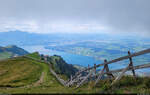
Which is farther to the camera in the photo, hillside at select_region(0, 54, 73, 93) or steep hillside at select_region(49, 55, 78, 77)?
steep hillside at select_region(49, 55, 78, 77)

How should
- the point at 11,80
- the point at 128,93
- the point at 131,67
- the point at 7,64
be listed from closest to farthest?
1. the point at 128,93
2. the point at 131,67
3. the point at 11,80
4. the point at 7,64

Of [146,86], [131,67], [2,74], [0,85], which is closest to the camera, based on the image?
[146,86]

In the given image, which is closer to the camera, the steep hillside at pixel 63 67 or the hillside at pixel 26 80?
the hillside at pixel 26 80

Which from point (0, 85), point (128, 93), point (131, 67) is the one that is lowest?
point (0, 85)

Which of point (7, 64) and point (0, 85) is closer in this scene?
point (0, 85)

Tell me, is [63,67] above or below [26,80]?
below

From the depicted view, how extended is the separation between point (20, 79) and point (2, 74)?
7463mm

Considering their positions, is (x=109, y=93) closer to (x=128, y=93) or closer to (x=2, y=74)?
(x=128, y=93)

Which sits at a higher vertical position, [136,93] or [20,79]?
[136,93]

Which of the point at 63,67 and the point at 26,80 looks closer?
the point at 26,80

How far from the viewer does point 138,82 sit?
10.5 metres

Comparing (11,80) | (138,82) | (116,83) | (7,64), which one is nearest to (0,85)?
(11,80)

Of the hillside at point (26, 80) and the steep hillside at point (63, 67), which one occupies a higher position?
the hillside at point (26, 80)

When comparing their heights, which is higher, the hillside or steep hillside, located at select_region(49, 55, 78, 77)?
the hillside
